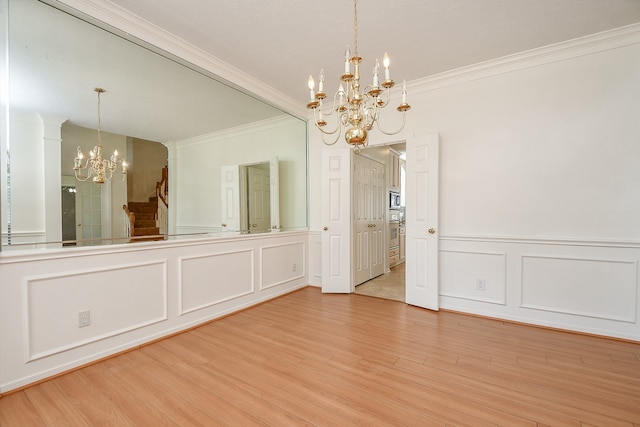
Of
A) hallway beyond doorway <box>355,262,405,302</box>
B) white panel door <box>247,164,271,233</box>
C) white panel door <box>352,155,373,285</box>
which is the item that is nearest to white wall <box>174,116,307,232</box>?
white panel door <box>247,164,271,233</box>

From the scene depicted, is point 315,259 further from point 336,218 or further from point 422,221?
point 422,221

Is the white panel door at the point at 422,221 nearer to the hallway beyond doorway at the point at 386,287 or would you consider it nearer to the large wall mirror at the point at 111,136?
the hallway beyond doorway at the point at 386,287

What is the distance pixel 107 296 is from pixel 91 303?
0.37ft

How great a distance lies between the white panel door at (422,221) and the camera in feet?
11.3

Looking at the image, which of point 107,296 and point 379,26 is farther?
point 379,26

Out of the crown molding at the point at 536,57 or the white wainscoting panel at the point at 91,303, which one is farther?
the crown molding at the point at 536,57

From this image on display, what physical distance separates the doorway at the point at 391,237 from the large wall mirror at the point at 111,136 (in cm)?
218

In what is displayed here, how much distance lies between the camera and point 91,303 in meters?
2.25

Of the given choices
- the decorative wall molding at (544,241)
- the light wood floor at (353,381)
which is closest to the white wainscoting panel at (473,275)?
the decorative wall molding at (544,241)

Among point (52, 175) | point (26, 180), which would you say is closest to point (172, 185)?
point (52, 175)

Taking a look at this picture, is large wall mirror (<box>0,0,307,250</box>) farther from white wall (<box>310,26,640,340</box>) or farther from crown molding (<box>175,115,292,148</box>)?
white wall (<box>310,26,640,340</box>)

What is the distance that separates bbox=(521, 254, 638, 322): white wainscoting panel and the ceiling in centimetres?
225

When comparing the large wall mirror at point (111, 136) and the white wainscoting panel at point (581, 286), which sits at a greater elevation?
the large wall mirror at point (111, 136)

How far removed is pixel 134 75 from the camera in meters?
2.59
